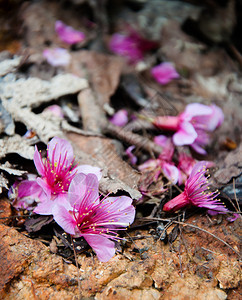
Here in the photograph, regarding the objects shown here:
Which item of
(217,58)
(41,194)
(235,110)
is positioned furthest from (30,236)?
(217,58)

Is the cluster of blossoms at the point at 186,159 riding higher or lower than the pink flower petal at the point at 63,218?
lower

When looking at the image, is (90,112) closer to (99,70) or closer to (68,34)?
(99,70)

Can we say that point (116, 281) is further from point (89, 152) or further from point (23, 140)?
point (23, 140)

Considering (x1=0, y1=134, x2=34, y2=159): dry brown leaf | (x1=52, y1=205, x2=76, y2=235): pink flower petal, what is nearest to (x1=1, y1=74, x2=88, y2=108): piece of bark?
(x1=0, y1=134, x2=34, y2=159): dry brown leaf

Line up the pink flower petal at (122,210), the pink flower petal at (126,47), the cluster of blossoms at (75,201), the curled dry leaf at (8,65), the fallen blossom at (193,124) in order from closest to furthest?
the cluster of blossoms at (75,201) < the pink flower petal at (122,210) < the fallen blossom at (193,124) < the curled dry leaf at (8,65) < the pink flower petal at (126,47)

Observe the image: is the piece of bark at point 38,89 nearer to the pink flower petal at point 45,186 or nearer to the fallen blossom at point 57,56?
the fallen blossom at point 57,56

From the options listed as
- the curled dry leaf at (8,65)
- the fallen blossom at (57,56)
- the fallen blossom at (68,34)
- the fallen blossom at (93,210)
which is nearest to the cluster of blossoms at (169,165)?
the fallen blossom at (93,210)

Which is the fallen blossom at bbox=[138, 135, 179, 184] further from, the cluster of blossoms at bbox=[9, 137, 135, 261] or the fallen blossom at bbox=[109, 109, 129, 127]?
the cluster of blossoms at bbox=[9, 137, 135, 261]
